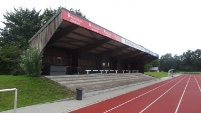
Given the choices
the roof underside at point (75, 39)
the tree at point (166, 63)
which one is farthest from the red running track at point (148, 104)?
the tree at point (166, 63)

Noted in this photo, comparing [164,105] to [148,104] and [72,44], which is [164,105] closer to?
[148,104]

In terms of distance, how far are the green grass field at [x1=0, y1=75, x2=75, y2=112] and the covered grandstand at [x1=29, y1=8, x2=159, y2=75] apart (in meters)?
4.28

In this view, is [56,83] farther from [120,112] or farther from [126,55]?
[126,55]

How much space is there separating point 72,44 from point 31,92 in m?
11.8

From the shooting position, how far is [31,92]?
1264cm

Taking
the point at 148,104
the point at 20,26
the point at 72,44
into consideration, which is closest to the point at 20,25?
the point at 20,26

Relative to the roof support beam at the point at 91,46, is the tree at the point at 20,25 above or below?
above

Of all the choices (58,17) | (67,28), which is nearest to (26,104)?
(58,17)

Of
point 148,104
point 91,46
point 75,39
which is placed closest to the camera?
point 148,104

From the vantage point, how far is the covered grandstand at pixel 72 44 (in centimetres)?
1736

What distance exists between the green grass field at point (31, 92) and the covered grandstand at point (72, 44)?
428 cm

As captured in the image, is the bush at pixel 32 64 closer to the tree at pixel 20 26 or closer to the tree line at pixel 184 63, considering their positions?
the tree at pixel 20 26

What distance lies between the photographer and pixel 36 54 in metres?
15.9

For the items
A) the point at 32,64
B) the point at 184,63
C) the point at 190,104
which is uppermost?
the point at 184,63
